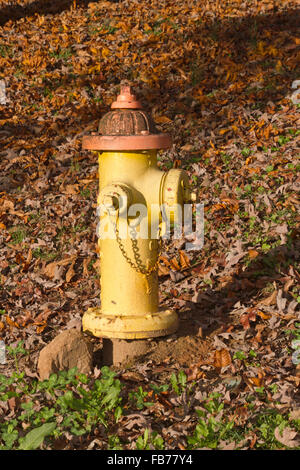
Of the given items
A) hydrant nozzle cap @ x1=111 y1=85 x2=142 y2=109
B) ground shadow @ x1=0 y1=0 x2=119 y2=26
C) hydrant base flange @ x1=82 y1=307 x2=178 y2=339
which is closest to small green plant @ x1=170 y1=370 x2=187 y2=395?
hydrant base flange @ x1=82 y1=307 x2=178 y2=339

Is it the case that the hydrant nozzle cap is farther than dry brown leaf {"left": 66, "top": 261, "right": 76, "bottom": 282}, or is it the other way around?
dry brown leaf {"left": 66, "top": 261, "right": 76, "bottom": 282}

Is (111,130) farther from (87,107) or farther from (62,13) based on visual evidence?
(62,13)

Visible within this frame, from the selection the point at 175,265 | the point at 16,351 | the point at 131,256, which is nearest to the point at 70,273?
the point at 175,265

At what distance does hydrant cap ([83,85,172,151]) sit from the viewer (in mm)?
4145

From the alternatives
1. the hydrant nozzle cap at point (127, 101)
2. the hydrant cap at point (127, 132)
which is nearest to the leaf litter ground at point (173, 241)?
the hydrant cap at point (127, 132)

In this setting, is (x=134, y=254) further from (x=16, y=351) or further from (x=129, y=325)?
(x=16, y=351)

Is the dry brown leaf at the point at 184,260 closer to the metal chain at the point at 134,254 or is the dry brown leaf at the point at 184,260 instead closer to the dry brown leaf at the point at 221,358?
the metal chain at the point at 134,254

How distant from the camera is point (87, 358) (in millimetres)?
4379

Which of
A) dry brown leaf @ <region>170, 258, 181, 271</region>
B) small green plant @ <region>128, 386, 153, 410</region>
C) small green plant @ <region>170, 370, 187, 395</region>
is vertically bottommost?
small green plant @ <region>128, 386, 153, 410</region>

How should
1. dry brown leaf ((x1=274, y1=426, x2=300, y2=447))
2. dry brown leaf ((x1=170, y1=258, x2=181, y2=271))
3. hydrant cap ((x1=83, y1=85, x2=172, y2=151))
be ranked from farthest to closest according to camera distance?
dry brown leaf ((x1=170, y1=258, x2=181, y2=271)), hydrant cap ((x1=83, y1=85, x2=172, y2=151)), dry brown leaf ((x1=274, y1=426, x2=300, y2=447))

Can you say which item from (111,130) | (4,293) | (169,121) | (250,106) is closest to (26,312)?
(4,293)

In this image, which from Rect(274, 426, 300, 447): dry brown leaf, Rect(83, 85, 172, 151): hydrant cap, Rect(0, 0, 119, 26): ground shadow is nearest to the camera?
Rect(274, 426, 300, 447): dry brown leaf

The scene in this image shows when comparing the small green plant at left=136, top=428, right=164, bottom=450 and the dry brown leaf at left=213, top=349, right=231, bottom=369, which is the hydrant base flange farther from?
the small green plant at left=136, top=428, right=164, bottom=450

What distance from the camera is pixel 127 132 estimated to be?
13.9 ft
